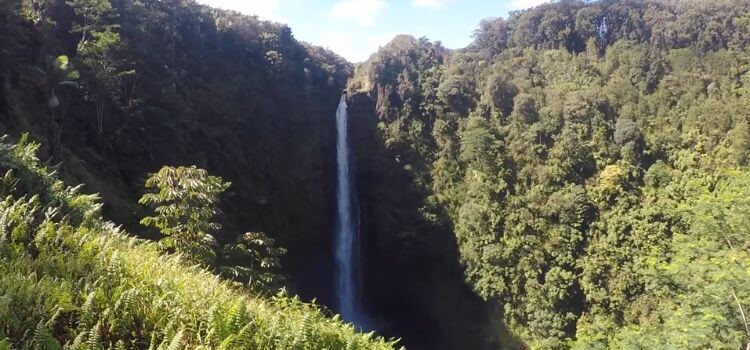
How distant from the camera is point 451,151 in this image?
98.4ft

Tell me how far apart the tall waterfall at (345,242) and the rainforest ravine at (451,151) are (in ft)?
0.43

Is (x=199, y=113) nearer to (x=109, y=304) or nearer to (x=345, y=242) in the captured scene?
(x=345, y=242)

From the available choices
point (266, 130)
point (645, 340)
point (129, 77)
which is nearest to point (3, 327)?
point (645, 340)

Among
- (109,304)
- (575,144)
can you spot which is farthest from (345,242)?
(109,304)

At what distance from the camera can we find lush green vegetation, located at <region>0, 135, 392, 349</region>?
9.27 ft

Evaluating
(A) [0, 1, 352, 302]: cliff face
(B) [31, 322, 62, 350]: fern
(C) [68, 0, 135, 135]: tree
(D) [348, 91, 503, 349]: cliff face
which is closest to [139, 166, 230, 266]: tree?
(B) [31, 322, 62, 350]: fern

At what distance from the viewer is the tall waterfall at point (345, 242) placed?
27531mm

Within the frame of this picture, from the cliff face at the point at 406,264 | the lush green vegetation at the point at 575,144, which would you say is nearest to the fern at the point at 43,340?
the lush green vegetation at the point at 575,144

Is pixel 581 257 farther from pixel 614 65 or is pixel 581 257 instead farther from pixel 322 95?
pixel 322 95

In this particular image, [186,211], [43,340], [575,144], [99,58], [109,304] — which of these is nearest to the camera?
[43,340]

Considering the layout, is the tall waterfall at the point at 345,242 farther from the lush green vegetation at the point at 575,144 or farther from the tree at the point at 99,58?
the tree at the point at 99,58

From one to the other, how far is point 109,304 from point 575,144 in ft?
89.2

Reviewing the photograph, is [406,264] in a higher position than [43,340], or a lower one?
lower

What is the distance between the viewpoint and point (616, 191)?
24500mm
